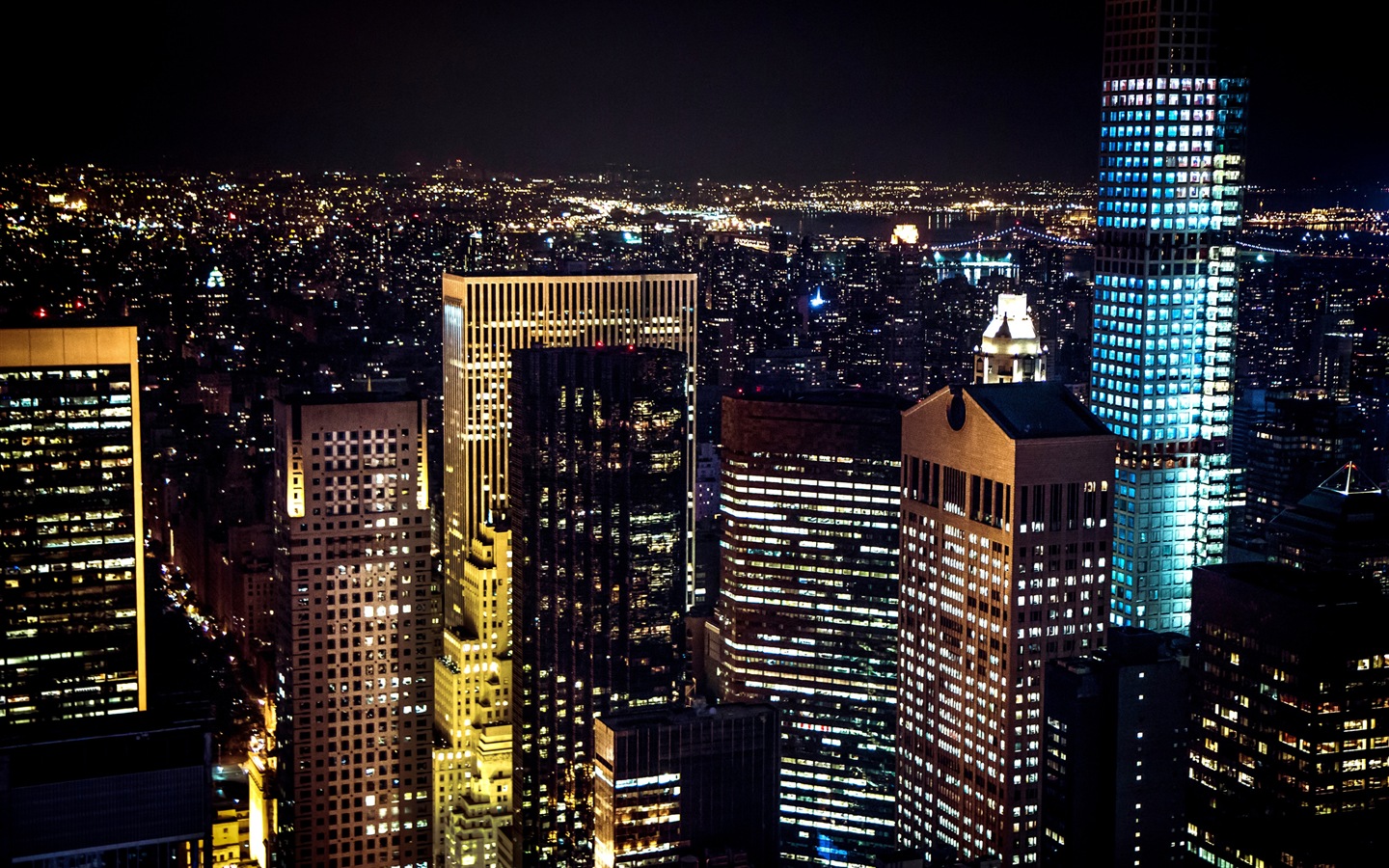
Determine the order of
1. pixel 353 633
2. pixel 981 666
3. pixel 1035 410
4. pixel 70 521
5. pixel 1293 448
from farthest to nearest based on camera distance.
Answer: pixel 1293 448 < pixel 353 633 < pixel 70 521 < pixel 981 666 < pixel 1035 410

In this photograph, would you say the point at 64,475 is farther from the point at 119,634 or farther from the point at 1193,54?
the point at 1193,54

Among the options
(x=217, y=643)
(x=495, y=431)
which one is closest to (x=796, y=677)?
(x=495, y=431)

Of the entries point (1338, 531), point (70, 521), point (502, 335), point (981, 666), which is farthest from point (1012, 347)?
point (70, 521)

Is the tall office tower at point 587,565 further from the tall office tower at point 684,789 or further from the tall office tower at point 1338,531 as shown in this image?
the tall office tower at point 1338,531

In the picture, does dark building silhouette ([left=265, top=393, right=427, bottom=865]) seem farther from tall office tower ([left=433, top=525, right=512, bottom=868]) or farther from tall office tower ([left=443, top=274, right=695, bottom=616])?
tall office tower ([left=443, top=274, right=695, bottom=616])

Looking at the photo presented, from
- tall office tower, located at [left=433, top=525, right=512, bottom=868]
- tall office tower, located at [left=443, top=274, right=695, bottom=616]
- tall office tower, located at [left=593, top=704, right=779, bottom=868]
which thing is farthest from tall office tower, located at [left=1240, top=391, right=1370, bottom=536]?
tall office tower, located at [left=433, top=525, right=512, bottom=868]

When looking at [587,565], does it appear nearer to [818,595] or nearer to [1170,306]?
[818,595]

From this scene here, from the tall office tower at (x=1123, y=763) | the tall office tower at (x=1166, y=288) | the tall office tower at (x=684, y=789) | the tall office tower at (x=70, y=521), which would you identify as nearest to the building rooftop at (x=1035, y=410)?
the tall office tower at (x=1166, y=288)
